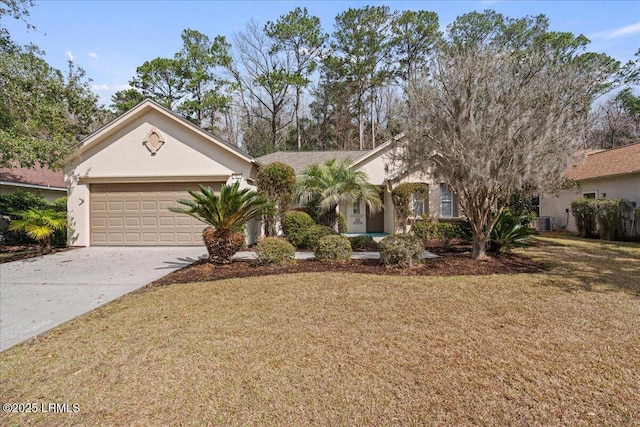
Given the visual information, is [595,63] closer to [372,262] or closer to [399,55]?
[372,262]

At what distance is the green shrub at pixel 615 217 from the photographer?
13250 mm

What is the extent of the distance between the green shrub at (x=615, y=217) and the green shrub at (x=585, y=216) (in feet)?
1.27

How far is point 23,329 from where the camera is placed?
15.7 ft

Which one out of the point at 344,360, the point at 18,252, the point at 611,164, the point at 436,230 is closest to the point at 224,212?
the point at 344,360

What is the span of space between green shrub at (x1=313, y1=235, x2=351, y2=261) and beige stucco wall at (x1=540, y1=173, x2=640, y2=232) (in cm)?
867

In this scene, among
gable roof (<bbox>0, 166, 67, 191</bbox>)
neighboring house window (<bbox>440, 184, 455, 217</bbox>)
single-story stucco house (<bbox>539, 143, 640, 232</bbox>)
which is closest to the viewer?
single-story stucco house (<bbox>539, 143, 640, 232</bbox>)

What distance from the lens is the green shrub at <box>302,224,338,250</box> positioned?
1112 centimetres

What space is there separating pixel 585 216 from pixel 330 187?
38.8 ft

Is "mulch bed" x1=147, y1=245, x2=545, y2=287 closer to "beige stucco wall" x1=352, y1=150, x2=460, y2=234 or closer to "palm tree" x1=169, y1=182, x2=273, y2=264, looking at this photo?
"palm tree" x1=169, y1=182, x2=273, y2=264

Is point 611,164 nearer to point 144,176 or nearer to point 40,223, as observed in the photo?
point 144,176

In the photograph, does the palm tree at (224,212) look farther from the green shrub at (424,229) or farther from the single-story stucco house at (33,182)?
the single-story stucco house at (33,182)

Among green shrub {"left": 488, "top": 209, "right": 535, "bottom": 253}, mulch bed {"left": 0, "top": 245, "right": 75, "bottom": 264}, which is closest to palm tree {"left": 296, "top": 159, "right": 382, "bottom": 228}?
green shrub {"left": 488, "top": 209, "right": 535, "bottom": 253}

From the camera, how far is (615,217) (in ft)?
43.6

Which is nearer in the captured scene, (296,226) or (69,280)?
(69,280)
